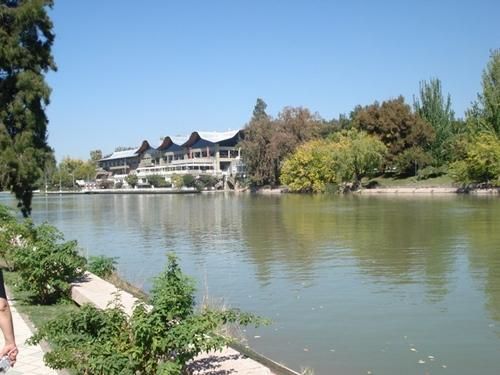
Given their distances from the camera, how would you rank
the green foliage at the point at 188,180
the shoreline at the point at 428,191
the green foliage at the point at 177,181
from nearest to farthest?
the shoreline at the point at 428,191 → the green foliage at the point at 188,180 → the green foliage at the point at 177,181

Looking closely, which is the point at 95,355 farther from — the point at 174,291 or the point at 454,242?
the point at 454,242

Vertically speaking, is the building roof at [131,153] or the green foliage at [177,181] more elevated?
the building roof at [131,153]

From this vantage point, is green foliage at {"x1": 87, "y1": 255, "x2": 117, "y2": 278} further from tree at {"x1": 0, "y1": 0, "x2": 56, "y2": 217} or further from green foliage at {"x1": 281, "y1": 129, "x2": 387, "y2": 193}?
green foliage at {"x1": 281, "y1": 129, "x2": 387, "y2": 193}

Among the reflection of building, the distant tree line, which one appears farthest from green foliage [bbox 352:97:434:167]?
the reflection of building

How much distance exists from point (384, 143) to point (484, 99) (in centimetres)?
1224

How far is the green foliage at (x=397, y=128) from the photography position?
62.6 m

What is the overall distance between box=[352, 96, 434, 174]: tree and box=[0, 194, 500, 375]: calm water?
38.0 metres

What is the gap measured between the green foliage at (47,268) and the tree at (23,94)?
34.8ft

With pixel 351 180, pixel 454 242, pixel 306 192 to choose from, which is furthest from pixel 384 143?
pixel 454 242

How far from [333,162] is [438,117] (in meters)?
13.2

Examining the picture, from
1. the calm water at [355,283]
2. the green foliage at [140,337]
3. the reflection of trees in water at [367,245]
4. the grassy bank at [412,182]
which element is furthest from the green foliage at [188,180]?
the green foliage at [140,337]

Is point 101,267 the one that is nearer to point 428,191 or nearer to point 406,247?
point 406,247

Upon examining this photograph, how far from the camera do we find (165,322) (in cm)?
459

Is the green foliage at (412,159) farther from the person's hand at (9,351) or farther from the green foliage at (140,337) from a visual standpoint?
the person's hand at (9,351)
